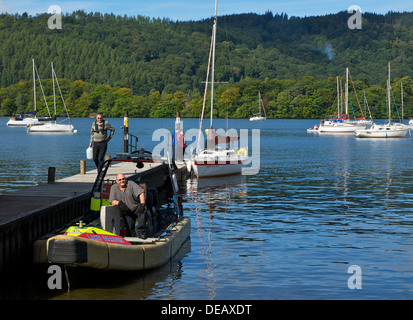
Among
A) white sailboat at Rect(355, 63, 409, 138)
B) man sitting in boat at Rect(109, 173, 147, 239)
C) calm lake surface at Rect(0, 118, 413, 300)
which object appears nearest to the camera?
calm lake surface at Rect(0, 118, 413, 300)

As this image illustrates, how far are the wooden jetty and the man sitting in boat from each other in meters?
2.08

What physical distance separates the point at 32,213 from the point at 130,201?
2.46 m

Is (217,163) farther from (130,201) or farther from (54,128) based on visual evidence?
(54,128)

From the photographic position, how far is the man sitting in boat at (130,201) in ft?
54.9

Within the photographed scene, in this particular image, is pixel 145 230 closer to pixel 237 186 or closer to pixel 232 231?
pixel 232 231

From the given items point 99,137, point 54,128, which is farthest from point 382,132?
point 99,137

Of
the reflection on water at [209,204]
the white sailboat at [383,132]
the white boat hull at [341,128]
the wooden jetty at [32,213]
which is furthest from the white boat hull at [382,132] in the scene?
the wooden jetty at [32,213]

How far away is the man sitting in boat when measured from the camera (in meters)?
16.7

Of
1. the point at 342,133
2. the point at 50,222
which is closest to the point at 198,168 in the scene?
the point at 50,222

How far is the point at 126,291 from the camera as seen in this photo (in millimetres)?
15172

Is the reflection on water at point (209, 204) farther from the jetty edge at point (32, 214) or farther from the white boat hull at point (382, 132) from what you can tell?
the white boat hull at point (382, 132)

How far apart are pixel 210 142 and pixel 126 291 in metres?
26.0

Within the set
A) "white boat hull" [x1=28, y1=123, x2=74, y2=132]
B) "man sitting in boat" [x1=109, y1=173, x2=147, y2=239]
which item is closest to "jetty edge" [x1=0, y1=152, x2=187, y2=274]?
"man sitting in boat" [x1=109, y1=173, x2=147, y2=239]

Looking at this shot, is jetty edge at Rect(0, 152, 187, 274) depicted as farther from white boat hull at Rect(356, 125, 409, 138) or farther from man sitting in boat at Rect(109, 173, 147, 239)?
white boat hull at Rect(356, 125, 409, 138)
